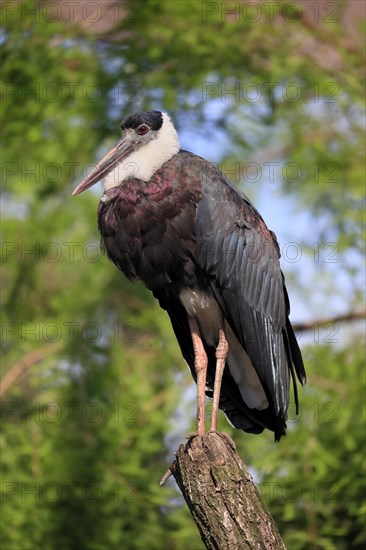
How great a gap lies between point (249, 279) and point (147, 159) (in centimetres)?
87

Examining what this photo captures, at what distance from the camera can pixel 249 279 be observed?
602cm

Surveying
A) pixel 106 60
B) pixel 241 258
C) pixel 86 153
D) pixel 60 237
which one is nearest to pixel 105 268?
pixel 60 237

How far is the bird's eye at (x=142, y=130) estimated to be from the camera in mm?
6273

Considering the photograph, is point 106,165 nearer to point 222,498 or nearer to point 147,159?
point 147,159

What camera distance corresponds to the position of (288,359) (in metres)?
6.02

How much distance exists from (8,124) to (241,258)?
519cm

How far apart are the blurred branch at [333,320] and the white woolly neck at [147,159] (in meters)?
3.32

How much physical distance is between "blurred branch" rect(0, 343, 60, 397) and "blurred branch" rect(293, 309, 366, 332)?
7.92 feet

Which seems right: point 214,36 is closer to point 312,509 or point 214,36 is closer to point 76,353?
point 76,353

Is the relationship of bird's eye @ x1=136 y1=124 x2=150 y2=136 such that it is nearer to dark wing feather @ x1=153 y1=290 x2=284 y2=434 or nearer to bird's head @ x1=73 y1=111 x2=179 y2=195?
bird's head @ x1=73 y1=111 x2=179 y2=195

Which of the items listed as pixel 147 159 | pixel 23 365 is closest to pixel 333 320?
pixel 23 365

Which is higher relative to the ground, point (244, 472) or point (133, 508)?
point (133, 508)

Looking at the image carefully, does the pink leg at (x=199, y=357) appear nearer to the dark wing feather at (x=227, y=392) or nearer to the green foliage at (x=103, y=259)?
the dark wing feather at (x=227, y=392)

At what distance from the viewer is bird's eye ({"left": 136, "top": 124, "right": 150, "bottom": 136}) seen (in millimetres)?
6273
